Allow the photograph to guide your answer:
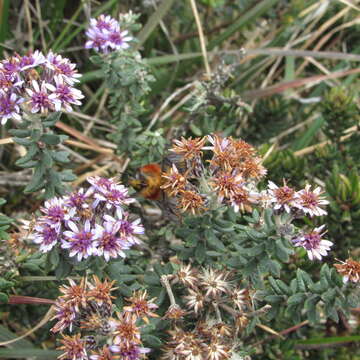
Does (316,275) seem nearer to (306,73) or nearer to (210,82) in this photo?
(210,82)

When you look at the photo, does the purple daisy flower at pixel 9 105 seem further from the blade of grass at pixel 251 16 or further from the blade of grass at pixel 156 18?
the blade of grass at pixel 251 16

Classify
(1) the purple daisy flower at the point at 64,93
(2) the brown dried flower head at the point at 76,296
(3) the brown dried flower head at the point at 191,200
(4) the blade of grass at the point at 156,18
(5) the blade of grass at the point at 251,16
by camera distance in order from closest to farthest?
1. (2) the brown dried flower head at the point at 76,296
2. (3) the brown dried flower head at the point at 191,200
3. (1) the purple daisy flower at the point at 64,93
4. (4) the blade of grass at the point at 156,18
5. (5) the blade of grass at the point at 251,16

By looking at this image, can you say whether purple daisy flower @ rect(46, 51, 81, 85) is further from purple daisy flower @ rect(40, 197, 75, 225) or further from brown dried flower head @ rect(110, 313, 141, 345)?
brown dried flower head @ rect(110, 313, 141, 345)

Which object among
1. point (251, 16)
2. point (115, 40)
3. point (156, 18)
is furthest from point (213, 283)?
point (251, 16)

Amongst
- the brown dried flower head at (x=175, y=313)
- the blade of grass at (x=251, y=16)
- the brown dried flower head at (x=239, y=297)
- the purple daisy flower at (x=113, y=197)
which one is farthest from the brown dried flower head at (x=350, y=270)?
the blade of grass at (x=251, y=16)

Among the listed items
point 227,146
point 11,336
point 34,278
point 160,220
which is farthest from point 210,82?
point 11,336

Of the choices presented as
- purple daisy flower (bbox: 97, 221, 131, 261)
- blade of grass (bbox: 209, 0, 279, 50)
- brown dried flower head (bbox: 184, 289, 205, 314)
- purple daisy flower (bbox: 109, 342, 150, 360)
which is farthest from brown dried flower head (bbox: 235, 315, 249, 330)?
blade of grass (bbox: 209, 0, 279, 50)
